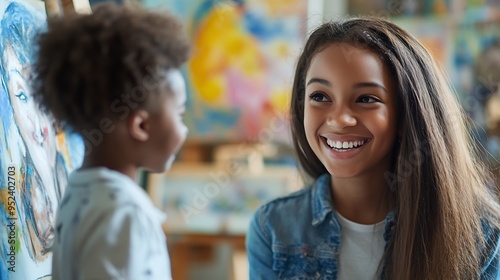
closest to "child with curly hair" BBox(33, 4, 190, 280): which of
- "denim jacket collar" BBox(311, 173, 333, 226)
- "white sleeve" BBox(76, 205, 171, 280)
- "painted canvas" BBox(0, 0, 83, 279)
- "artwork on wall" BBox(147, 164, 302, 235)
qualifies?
"white sleeve" BBox(76, 205, 171, 280)

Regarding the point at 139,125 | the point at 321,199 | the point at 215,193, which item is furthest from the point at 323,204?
the point at 215,193

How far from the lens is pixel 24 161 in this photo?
95 cm

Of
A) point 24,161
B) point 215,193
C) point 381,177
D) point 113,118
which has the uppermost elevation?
point 113,118

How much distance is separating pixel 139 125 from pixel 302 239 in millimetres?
546

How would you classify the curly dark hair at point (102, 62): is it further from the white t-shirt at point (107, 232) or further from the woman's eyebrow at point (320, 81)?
the woman's eyebrow at point (320, 81)

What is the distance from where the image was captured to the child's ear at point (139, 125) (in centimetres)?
72

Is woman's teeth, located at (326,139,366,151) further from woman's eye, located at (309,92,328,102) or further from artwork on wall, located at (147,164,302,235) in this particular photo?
artwork on wall, located at (147,164,302,235)

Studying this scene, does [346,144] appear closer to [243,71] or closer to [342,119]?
[342,119]

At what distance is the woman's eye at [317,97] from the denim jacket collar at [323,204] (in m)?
0.20

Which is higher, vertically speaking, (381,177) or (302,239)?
(381,177)

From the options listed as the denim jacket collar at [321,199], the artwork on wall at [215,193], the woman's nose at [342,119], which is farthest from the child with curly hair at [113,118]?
the artwork on wall at [215,193]

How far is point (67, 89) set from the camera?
0.70 meters

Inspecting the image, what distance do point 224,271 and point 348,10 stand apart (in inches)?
50.6

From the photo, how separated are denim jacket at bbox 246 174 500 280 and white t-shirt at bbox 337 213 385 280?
17 mm
